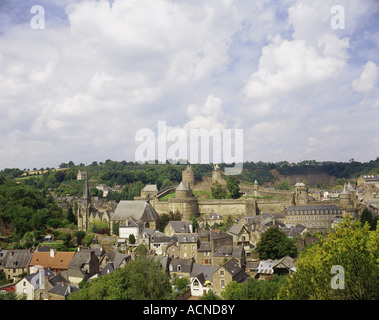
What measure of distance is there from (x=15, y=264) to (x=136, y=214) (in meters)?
15.7

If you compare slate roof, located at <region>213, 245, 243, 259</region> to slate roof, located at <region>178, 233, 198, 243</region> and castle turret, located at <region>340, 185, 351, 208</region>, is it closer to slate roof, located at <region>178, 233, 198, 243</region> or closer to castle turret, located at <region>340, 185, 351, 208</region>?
slate roof, located at <region>178, 233, 198, 243</region>

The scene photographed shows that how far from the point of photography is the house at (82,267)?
2775 cm

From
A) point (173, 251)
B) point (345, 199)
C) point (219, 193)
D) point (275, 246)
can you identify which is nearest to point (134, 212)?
point (173, 251)

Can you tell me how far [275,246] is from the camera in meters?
30.5

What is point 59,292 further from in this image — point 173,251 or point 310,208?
point 310,208

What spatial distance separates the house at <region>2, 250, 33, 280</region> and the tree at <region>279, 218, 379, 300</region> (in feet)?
78.3

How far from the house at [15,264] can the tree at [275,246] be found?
1978 centimetres

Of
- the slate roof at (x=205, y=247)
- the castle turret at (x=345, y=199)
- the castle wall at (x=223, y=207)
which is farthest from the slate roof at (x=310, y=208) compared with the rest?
the slate roof at (x=205, y=247)

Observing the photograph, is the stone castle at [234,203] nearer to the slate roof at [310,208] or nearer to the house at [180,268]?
the slate roof at [310,208]

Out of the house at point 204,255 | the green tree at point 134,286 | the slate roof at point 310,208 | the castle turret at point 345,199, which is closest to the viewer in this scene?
the green tree at point 134,286

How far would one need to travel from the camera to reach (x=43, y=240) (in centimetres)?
3706
